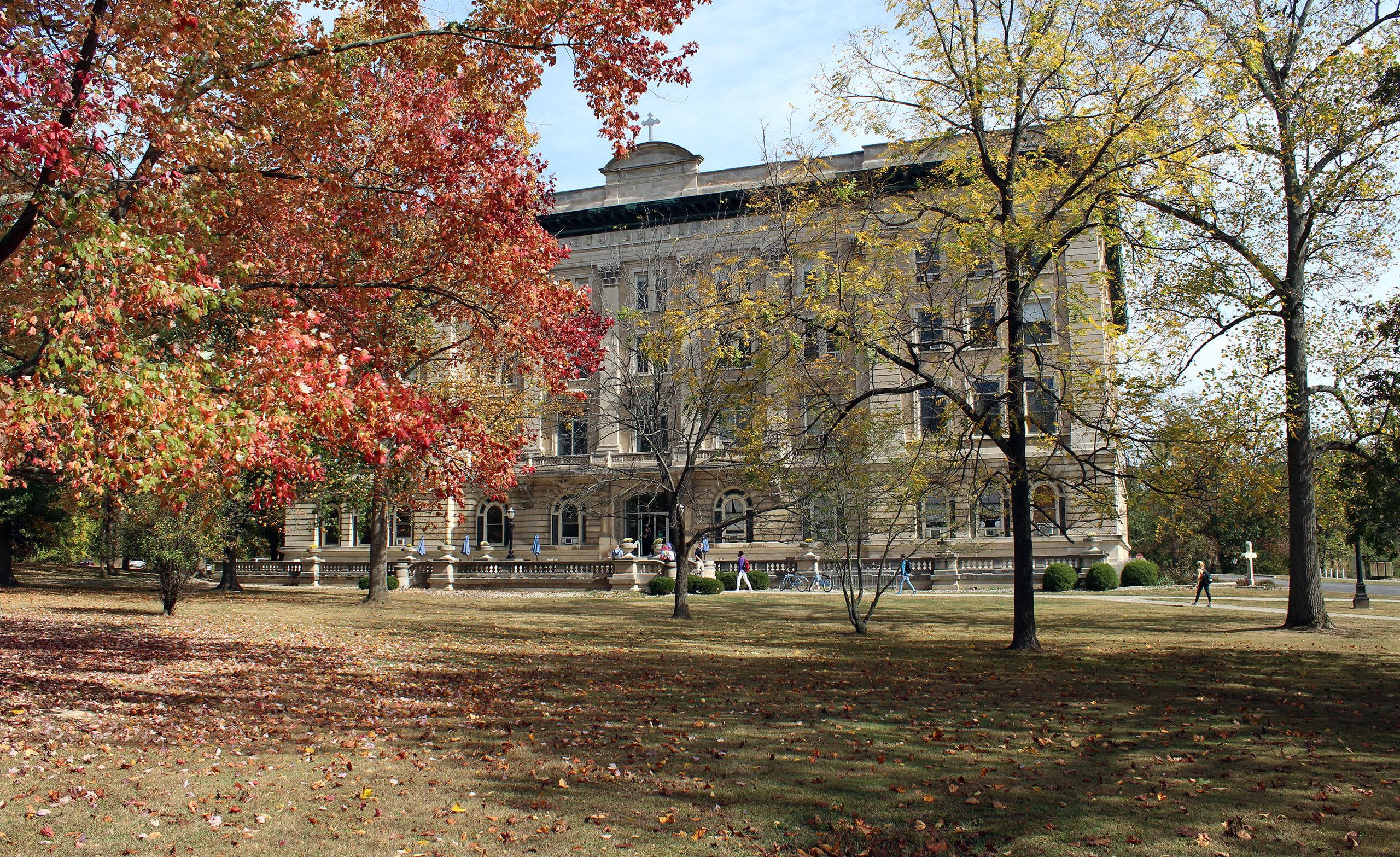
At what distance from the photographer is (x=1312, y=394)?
19.2 m

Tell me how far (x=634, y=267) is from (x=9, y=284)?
3830 cm

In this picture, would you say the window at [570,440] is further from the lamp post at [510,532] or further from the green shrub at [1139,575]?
the green shrub at [1139,575]

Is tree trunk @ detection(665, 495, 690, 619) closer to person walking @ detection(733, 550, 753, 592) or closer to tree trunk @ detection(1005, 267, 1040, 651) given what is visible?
tree trunk @ detection(1005, 267, 1040, 651)

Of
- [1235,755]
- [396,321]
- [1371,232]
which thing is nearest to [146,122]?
[396,321]

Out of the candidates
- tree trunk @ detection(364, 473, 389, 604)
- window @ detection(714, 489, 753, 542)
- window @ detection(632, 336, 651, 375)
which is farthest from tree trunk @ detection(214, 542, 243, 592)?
window @ detection(714, 489, 753, 542)

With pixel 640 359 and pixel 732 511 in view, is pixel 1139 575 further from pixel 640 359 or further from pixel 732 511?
pixel 640 359

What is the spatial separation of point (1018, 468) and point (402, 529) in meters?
41.4

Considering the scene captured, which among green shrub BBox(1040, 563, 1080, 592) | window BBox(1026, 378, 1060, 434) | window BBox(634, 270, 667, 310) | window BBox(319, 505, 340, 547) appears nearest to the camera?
window BBox(1026, 378, 1060, 434)

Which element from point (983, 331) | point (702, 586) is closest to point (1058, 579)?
point (702, 586)

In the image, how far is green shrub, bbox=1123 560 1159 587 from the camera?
38000mm

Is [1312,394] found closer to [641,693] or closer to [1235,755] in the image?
[1235,755]

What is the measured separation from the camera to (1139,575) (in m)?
38.0

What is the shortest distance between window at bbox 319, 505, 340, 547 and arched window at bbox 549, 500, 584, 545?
34.6ft

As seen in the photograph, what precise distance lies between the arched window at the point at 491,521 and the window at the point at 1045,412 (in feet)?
113
